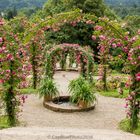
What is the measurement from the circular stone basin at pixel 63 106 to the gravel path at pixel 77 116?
187 mm

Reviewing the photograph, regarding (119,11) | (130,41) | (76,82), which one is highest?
(119,11)

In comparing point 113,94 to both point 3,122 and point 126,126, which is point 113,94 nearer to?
point 126,126

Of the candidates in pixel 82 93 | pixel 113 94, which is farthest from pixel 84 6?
pixel 82 93

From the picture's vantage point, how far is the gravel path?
41.5 feet

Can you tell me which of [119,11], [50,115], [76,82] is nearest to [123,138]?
[50,115]

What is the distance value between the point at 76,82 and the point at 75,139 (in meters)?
8.45

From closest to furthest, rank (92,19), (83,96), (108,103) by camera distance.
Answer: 1. (92,19)
2. (83,96)
3. (108,103)

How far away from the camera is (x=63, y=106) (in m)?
14.9

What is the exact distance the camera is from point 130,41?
12.2m

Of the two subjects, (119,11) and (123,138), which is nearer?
(123,138)

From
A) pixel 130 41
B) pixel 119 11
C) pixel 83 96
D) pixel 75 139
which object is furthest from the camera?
pixel 119 11

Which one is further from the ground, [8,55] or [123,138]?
[8,55]

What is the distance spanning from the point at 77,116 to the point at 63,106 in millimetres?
1203

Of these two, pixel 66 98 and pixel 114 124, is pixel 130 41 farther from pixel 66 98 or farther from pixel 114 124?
pixel 66 98
